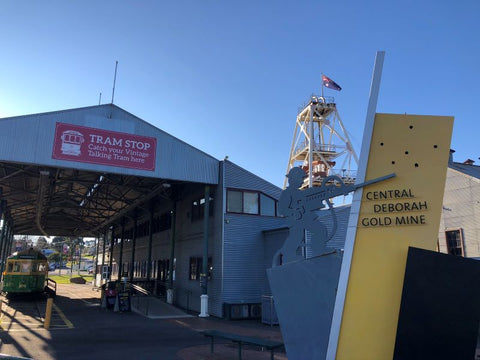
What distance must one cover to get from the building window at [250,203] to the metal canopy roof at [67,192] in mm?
3844

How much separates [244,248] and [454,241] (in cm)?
1239

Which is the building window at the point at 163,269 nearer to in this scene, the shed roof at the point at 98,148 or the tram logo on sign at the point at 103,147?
the shed roof at the point at 98,148

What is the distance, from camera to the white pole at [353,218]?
5668mm

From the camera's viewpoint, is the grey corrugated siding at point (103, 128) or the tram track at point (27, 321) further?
the grey corrugated siding at point (103, 128)

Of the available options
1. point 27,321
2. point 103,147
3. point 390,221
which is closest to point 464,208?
point 390,221

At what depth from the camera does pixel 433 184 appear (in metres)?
5.66

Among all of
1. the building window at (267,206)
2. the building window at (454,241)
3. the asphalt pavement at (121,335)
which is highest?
the building window at (267,206)

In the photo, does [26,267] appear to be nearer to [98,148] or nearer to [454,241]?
[98,148]

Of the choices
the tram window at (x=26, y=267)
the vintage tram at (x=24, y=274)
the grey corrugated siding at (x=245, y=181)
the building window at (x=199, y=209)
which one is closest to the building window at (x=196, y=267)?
the building window at (x=199, y=209)

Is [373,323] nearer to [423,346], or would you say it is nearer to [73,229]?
[423,346]

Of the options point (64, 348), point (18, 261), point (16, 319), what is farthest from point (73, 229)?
point (64, 348)

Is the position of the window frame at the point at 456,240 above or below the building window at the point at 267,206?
below

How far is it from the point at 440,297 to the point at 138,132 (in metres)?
15.2

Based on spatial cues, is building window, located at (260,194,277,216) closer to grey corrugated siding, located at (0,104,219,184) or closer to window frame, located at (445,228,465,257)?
grey corrugated siding, located at (0,104,219,184)
